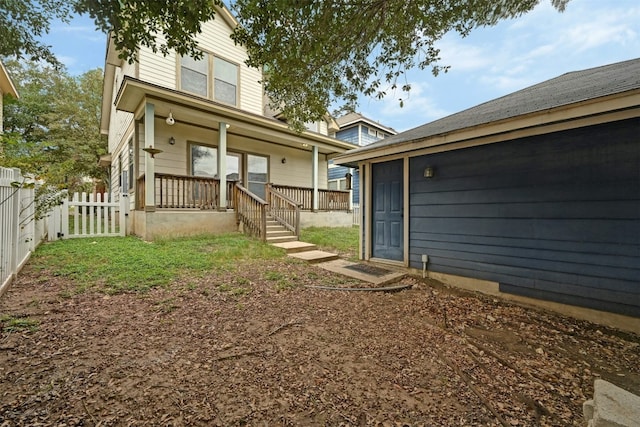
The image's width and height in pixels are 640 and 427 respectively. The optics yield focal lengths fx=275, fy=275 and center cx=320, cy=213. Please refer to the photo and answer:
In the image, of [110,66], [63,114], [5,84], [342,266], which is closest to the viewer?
[342,266]

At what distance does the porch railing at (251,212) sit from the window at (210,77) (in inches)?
139

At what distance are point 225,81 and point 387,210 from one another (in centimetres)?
766

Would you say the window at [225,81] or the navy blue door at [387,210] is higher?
the window at [225,81]

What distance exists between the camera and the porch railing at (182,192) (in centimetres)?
714

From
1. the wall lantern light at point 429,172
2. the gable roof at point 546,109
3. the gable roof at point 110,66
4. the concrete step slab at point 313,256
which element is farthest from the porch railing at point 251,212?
the gable roof at point 110,66

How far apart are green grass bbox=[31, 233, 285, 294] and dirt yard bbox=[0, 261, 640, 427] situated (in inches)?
14.7

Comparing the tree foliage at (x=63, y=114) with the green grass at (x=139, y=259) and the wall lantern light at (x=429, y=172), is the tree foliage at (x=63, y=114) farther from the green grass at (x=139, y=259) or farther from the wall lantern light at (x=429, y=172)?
the wall lantern light at (x=429, y=172)

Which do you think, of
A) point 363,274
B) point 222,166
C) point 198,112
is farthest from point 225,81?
point 363,274

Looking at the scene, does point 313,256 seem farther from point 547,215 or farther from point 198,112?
point 198,112

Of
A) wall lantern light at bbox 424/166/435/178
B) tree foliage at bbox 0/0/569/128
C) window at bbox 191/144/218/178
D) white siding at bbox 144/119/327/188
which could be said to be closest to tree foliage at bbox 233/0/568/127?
tree foliage at bbox 0/0/569/128

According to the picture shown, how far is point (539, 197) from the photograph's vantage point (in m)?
3.70

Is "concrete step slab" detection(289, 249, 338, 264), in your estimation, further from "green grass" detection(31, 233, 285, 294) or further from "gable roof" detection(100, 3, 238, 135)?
"gable roof" detection(100, 3, 238, 135)

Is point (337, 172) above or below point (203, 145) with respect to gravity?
above

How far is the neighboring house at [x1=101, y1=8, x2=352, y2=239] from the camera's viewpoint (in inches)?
279
